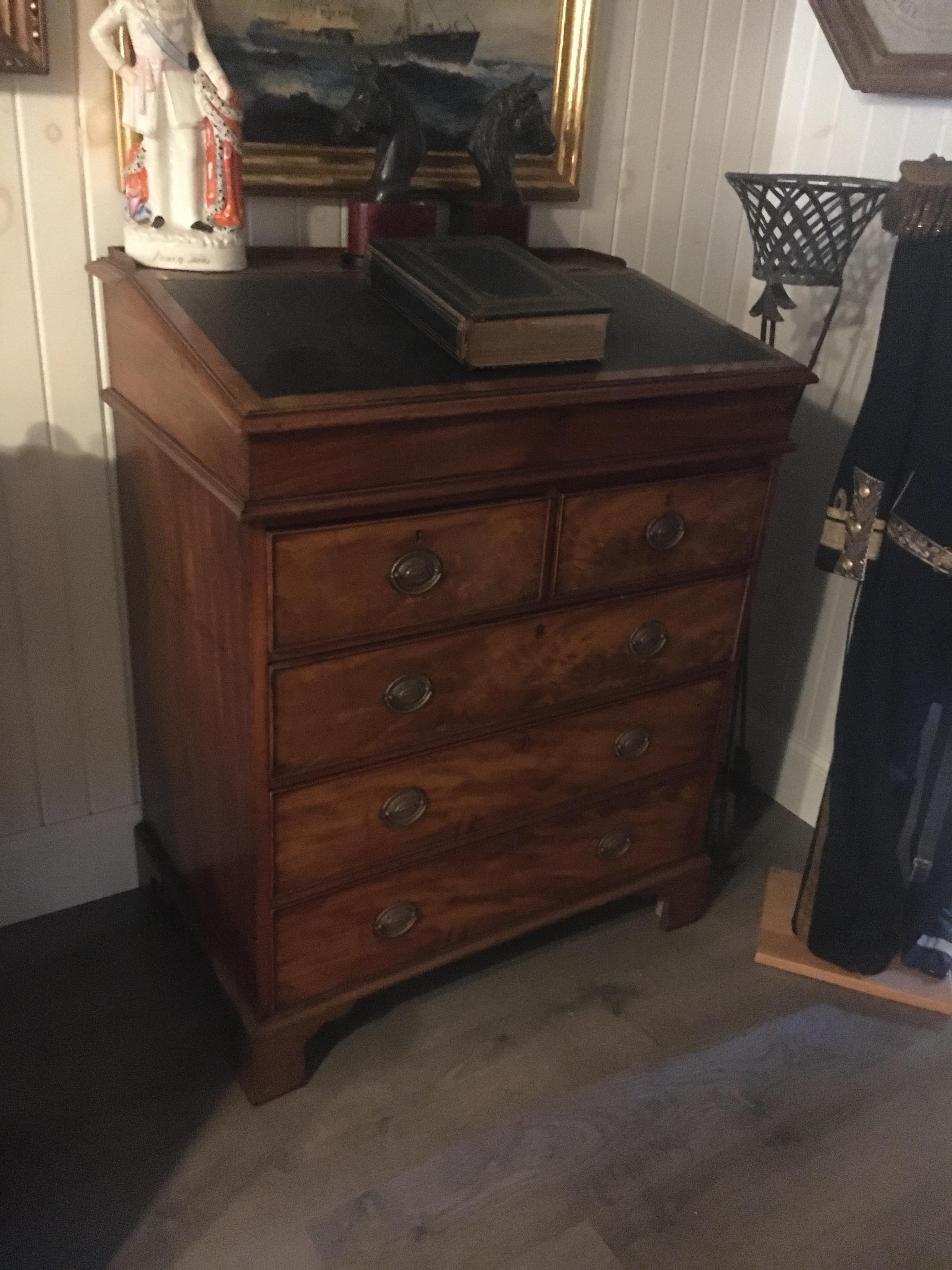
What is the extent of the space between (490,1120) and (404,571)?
2.79ft

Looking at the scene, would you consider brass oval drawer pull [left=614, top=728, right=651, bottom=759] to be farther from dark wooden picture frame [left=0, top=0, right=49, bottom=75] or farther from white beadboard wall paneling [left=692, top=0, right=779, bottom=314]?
dark wooden picture frame [left=0, top=0, right=49, bottom=75]

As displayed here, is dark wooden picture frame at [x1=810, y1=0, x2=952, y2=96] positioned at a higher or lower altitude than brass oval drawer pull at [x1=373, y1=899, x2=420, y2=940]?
higher

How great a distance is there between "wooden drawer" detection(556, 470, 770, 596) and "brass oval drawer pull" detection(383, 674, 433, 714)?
0.76ft

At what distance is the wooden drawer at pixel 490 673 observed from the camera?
136cm

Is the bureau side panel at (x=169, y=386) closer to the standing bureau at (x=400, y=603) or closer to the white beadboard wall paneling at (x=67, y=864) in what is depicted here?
the standing bureau at (x=400, y=603)

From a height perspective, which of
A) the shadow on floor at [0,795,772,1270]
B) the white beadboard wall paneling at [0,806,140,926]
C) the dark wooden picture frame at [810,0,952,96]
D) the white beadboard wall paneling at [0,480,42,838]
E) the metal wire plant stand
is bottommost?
the shadow on floor at [0,795,772,1270]

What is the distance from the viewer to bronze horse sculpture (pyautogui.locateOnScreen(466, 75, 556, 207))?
5.45ft

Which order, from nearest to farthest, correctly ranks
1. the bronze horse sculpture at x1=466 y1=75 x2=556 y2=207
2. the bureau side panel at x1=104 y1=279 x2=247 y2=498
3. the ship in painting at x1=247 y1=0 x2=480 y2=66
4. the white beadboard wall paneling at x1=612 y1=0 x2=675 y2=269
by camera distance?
1. the bureau side panel at x1=104 y1=279 x2=247 y2=498
2. the ship in painting at x1=247 y1=0 x2=480 y2=66
3. the bronze horse sculpture at x1=466 y1=75 x2=556 y2=207
4. the white beadboard wall paneling at x1=612 y1=0 x2=675 y2=269

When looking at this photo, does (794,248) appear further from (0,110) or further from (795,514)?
(0,110)

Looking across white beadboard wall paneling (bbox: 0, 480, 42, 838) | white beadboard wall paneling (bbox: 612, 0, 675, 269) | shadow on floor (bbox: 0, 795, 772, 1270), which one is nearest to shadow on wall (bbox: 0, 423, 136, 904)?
white beadboard wall paneling (bbox: 0, 480, 42, 838)

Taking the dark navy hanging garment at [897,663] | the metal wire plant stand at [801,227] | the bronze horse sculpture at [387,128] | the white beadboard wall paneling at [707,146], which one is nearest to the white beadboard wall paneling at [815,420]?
the white beadboard wall paneling at [707,146]

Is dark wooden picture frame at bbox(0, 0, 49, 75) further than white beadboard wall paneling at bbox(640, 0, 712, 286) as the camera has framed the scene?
No

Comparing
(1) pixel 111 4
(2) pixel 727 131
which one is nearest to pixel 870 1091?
(2) pixel 727 131

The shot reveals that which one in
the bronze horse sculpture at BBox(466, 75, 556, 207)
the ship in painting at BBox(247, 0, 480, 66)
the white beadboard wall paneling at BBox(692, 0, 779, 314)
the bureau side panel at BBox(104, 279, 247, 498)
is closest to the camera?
the bureau side panel at BBox(104, 279, 247, 498)
